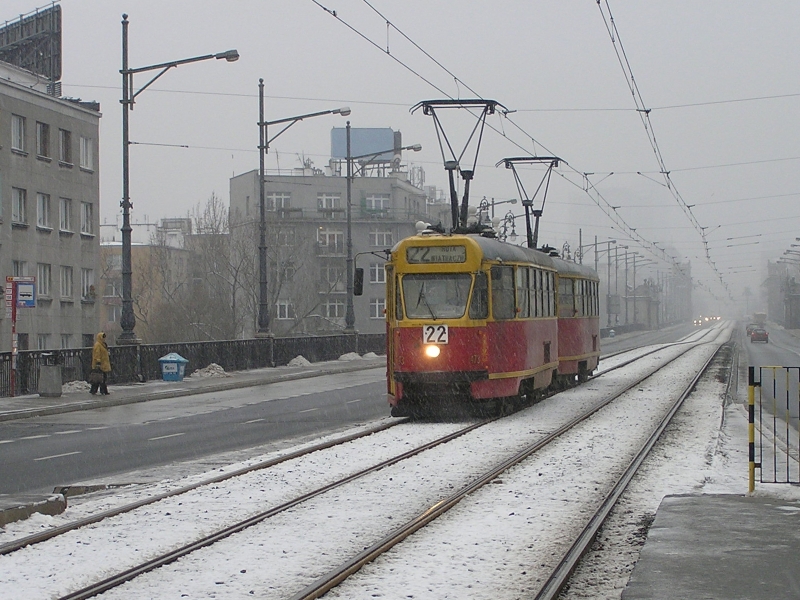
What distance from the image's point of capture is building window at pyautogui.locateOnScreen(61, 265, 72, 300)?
164 ft

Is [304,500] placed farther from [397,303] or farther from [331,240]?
[331,240]

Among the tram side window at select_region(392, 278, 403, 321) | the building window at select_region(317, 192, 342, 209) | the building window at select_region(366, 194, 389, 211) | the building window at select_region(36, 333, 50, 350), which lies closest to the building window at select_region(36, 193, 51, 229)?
the building window at select_region(36, 333, 50, 350)

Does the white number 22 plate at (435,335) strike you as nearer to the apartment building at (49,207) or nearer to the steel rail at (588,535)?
the steel rail at (588,535)

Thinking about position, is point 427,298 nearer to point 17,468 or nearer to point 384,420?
point 384,420

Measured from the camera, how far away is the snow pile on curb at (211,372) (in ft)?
116

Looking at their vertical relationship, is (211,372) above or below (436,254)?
below

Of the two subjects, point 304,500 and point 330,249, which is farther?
point 330,249

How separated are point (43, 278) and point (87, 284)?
154 inches

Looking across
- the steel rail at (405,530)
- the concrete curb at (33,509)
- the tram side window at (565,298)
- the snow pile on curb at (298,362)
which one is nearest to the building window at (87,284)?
the snow pile on curb at (298,362)

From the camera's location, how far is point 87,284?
52.3 meters

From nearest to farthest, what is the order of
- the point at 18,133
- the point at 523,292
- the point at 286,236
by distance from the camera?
1. the point at 523,292
2. the point at 18,133
3. the point at 286,236

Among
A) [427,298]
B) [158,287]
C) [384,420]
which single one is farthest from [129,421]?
[158,287]

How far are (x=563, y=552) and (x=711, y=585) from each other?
1679mm

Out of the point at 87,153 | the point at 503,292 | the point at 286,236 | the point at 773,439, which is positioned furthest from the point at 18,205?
the point at 286,236
